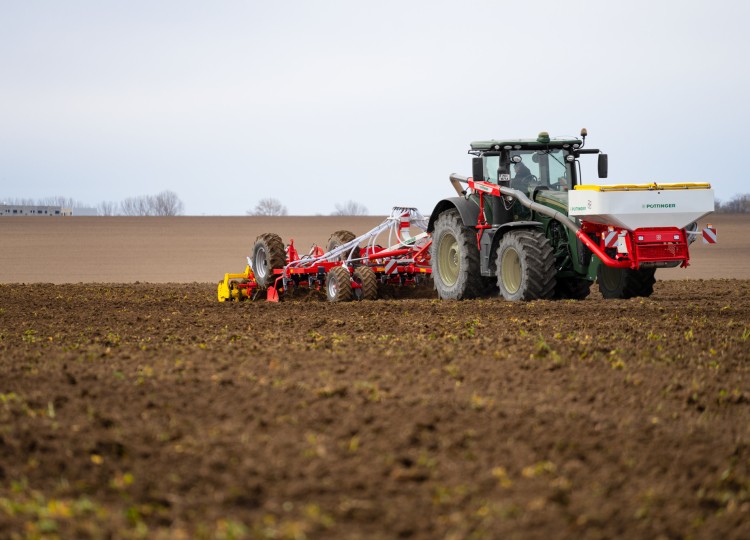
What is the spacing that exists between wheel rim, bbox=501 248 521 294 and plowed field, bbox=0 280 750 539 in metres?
3.14

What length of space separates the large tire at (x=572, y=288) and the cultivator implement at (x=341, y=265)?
2007 mm

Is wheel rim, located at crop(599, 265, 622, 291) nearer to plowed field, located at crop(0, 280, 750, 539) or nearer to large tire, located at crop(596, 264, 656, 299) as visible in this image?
large tire, located at crop(596, 264, 656, 299)

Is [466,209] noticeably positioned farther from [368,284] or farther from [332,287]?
[332,287]

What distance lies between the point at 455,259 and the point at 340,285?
1750 mm

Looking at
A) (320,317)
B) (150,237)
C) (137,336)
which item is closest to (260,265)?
Answer: (320,317)

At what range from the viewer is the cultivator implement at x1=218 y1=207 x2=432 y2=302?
16.3m

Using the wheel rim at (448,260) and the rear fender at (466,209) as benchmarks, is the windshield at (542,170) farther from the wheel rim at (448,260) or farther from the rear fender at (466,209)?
the wheel rim at (448,260)

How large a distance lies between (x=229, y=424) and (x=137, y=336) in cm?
505

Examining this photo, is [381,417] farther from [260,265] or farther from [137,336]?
[260,265]

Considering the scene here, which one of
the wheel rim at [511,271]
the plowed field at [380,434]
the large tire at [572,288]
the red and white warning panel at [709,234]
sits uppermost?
the red and white warning panel at [709,234]

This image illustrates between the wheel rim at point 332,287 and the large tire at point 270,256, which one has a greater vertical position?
the large tire at point 270,256

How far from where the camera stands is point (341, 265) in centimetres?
1619

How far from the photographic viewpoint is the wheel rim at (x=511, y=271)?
46.4ft

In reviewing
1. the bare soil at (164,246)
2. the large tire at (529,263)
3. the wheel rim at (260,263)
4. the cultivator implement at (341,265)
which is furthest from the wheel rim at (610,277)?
the bare soil at (164,246)
